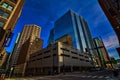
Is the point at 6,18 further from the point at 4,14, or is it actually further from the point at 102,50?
the point at 102,50

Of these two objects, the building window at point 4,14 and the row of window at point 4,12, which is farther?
the building window at point 4,14

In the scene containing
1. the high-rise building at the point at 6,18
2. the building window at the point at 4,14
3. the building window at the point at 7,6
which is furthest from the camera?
the building window at the point at 7,6

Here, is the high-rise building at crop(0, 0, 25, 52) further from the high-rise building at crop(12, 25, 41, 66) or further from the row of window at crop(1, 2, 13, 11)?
the high-rise building at crop(12, 25, 41, 66)

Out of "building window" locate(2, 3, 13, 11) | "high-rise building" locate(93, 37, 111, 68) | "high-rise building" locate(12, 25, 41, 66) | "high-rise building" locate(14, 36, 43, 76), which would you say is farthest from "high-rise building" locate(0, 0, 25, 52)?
"high-rise building" locate(12, 25, 41, 66)

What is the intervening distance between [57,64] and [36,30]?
130940 mm

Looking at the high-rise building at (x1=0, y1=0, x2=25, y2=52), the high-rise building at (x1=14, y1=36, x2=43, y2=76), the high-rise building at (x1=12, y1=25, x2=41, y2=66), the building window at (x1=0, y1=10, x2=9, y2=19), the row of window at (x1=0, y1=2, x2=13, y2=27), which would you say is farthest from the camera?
the high-rise building at (x1=12, y1=25, x2=41, y2=66)

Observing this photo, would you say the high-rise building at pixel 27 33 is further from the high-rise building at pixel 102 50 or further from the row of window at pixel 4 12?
the row of window at pixel 4 12

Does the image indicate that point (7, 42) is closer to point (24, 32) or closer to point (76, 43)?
point (76, 43)

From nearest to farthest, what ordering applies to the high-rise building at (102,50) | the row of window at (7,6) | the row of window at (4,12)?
the row of window at (4,12) → the row of window at (7,6) → the high-rise building at (102,50)

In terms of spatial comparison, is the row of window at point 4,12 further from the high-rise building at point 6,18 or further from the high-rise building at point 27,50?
the high-rise building at point 27,50

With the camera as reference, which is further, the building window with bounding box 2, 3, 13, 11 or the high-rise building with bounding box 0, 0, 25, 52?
the building window with bounding box 2, 3, 13, 11

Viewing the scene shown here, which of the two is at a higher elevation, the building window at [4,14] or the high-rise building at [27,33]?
the high-rise building at [27,33]

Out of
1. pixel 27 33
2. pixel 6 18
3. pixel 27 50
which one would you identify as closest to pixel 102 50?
A: pixel 6 18

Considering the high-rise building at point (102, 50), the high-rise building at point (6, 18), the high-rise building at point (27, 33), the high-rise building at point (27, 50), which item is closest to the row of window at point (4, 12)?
the high-rise building at point (6, 18)
